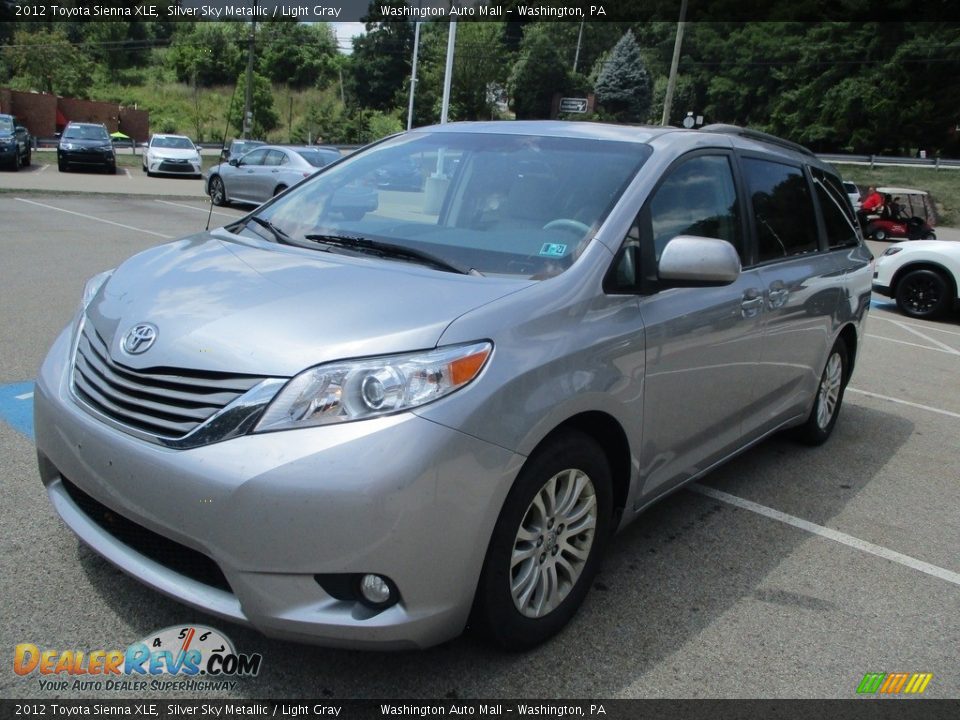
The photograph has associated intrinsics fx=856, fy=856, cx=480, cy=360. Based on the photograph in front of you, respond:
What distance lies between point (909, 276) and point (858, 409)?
6563 millimetres

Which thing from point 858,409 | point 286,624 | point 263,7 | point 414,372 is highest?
point 263,7

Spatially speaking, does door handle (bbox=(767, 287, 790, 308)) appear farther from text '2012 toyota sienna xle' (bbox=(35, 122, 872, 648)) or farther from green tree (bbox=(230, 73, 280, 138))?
green tree (bbox=(230, 73, 280, 138))

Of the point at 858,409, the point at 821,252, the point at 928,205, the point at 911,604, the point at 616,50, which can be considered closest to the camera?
the point at 911,604

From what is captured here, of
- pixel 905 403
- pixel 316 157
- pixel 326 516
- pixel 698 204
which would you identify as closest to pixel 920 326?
pixel 905 403

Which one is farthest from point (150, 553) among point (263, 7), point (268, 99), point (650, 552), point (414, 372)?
point (268, 99)

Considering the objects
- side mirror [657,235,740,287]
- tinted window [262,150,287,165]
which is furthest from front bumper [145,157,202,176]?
side mirror [657,235,740,287]

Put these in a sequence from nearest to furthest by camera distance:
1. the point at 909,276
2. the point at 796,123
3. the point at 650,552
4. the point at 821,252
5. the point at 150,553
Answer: the point at 150,553, the point at 650,552, the point at 821,252, the point at 909,276, the point at 796,123

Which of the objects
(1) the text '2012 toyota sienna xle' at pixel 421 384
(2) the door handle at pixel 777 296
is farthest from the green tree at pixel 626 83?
(1) the text '2012 toyota sienna xle' at pixel 421 384

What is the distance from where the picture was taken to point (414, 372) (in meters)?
2.40

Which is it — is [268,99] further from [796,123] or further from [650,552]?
[650,552]

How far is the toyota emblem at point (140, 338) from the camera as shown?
8.45 feet

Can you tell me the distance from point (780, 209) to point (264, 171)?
1645 centimetres

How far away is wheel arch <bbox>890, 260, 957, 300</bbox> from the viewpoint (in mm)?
11688

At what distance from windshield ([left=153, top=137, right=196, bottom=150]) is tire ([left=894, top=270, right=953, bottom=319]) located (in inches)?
929
